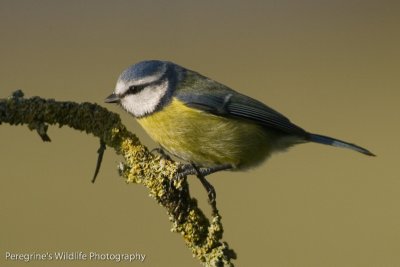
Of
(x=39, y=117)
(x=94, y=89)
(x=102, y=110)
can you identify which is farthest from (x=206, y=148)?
(x=94, y=89)

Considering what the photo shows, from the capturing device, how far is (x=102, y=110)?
1715 millimetres

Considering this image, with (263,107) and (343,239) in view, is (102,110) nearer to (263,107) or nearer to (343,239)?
(263,107)

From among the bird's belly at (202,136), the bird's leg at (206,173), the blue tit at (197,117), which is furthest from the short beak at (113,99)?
the bird's leg at (206,173)

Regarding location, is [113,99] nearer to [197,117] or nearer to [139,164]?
[197,117]

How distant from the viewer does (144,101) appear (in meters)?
2.84

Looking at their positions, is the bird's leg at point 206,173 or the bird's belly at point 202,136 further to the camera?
the bird's belly at point 202,136

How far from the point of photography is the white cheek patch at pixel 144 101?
110 inches

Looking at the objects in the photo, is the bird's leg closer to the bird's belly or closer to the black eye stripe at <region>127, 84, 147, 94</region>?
the bird's belly

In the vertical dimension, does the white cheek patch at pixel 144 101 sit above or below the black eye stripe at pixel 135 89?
below

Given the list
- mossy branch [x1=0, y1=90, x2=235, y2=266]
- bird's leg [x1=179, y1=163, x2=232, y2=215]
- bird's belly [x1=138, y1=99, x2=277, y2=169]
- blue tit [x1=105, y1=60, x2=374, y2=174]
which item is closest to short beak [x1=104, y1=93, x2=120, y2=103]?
blue tit [x1=105, y1=60, x2=374, y2=174]

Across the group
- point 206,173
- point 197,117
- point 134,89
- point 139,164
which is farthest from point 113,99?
point 139,164

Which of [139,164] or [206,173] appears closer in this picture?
[139,164]

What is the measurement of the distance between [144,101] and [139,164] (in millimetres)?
1154

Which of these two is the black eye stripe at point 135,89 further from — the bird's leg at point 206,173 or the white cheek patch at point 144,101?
the bird's leg at point 206,173
